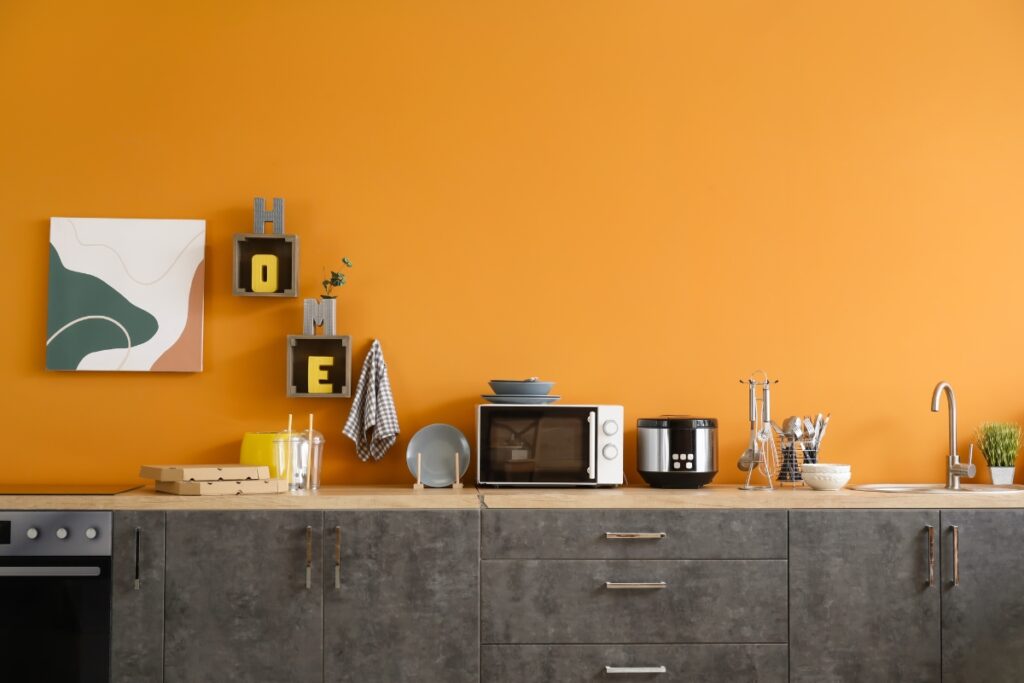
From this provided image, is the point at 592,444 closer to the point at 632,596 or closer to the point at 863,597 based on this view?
the point at 632,596

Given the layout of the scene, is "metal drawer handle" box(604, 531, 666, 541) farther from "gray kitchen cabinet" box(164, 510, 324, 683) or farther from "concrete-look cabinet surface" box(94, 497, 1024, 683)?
"gray kitchen cabinet" box(164, 510, 324, 683)

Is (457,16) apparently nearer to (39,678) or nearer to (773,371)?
(773,371)

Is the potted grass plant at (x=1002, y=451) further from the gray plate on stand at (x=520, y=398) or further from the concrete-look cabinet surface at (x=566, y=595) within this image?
the gray plate on stand at (x=520, y=398)

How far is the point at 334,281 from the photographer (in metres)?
3.08

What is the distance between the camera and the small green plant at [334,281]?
3078 mm

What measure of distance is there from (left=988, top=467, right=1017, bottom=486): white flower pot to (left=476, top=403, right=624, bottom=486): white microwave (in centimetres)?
133

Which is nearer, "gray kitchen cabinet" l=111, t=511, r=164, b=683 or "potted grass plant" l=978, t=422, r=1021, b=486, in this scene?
"gray kitchen cabinet" l=111, t=511, r=164, b=683

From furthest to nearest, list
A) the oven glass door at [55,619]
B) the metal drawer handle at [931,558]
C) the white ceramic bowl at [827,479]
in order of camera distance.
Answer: the white ceramic bowl at [827,479]
the metal drawer handle at [931,558]
the oven glass door at [55,619]

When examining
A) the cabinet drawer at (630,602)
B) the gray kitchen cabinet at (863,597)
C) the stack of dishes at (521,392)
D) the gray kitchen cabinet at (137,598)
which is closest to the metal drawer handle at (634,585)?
the cabinet drawer at (630,602)

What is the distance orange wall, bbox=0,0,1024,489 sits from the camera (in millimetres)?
3180

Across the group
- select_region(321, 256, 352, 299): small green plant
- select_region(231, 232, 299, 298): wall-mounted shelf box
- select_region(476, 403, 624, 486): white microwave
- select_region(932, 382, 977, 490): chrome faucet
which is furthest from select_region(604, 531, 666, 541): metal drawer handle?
select_region(231, 232, 299, 298): wall-mounted shelf box

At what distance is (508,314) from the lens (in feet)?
10.6

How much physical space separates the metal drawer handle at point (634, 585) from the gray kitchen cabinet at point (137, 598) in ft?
4.20

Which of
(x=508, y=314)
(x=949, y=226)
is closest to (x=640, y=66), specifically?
(x=508, y=314)
